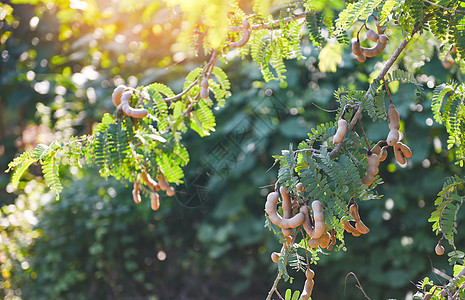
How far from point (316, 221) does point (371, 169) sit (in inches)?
6.9

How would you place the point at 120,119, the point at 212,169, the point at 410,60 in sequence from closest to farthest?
the point at 120,119 → the point at 410,60 → the point at 212,169

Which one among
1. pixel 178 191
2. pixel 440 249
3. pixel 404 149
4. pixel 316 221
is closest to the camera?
pixel 316 221

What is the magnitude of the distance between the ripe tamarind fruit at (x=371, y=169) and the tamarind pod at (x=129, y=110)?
1.71 ft

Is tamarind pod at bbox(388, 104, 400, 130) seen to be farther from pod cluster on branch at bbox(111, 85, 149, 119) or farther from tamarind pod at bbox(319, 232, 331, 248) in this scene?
pod cluster on branch at bbox(111, 85, 149, 119)

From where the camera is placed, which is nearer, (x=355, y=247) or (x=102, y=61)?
(x=355, y=247)

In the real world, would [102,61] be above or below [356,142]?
below

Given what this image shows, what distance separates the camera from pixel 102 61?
391 cm

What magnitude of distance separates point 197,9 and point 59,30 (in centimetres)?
322

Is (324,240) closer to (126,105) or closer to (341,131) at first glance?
(341,131)

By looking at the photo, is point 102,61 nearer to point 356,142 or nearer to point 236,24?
point 236,24

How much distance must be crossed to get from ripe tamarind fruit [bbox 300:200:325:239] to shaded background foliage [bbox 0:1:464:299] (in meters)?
1.79

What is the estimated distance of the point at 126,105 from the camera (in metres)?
1.23

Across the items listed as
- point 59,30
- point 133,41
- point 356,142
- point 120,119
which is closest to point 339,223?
point 356,142

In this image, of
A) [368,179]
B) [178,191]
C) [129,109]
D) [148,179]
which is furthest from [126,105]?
[178,191]
